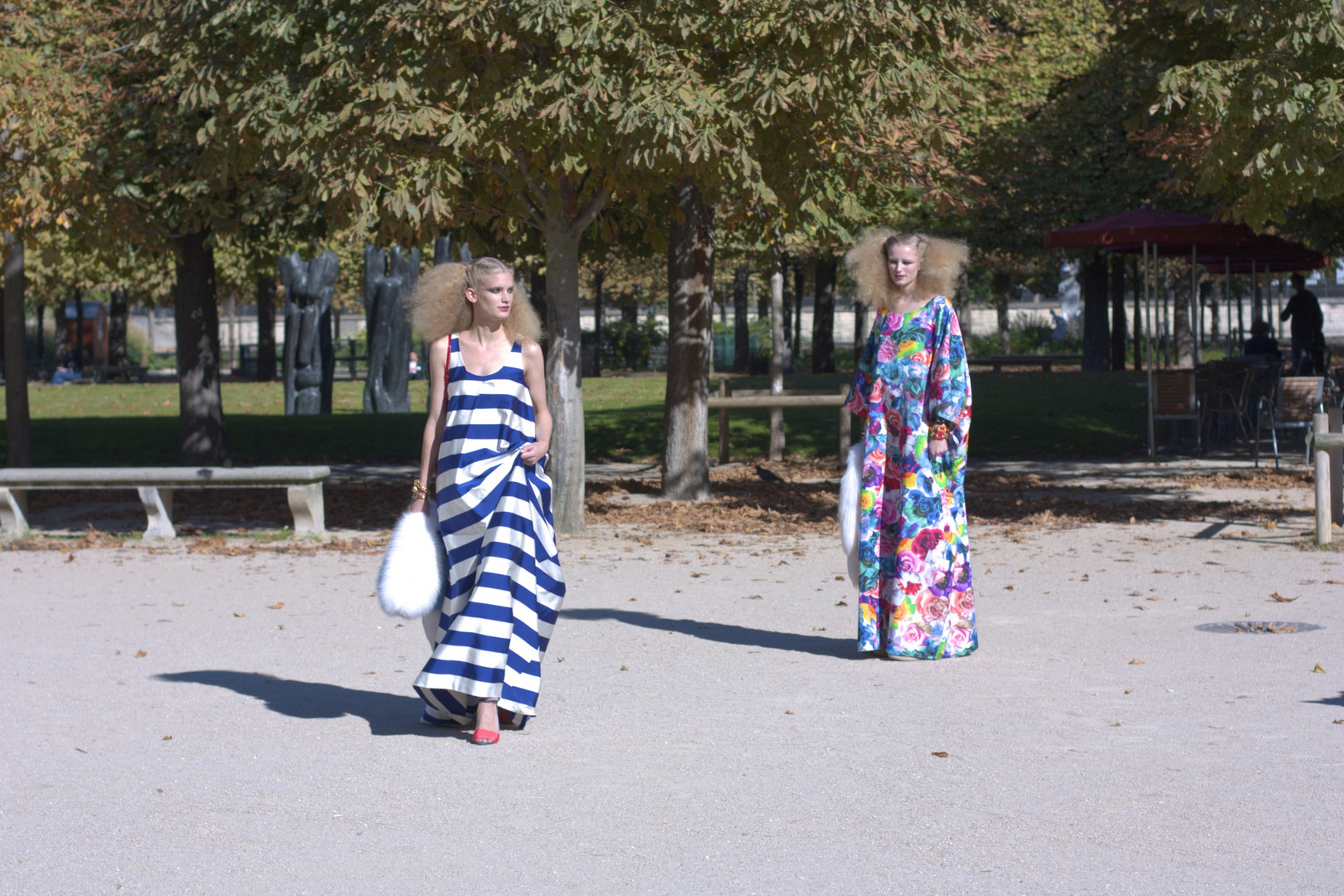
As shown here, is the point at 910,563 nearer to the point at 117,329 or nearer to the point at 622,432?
the point at 622,432

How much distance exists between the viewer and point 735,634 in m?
7.90

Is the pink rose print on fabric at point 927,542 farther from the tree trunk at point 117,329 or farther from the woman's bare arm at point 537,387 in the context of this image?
the tree trunk at point 117,329

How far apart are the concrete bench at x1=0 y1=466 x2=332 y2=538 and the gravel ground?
2.47 m

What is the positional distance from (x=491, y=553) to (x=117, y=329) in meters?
45.1

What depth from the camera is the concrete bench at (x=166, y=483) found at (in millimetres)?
11789

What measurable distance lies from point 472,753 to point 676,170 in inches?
242

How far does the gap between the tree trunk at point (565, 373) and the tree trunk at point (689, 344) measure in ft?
5.56

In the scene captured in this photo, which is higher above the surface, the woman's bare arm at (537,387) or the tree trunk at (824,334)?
the tree trunk at (824,334)

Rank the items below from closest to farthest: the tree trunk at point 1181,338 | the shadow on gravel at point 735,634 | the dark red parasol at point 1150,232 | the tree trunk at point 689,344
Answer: the shadow on gravel at point 735,634 < the tree trunk at point 689,344 < the dark red parasol at point 1150,232 < the tree trunk at point 1181,338

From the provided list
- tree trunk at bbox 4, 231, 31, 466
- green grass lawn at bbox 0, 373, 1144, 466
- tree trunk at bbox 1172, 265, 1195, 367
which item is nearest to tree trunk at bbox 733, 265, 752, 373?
tree trunk at bbox 1172, 265, 1195, 367

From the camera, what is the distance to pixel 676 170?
35.3 feet

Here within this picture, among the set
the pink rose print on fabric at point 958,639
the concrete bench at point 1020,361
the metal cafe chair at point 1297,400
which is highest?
the concrete bench at point 1020,361

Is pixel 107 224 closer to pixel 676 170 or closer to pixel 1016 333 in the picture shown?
→ pixel 676 170

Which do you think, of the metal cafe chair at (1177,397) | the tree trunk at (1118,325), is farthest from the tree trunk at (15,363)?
the tree trunk at (1118,325)
